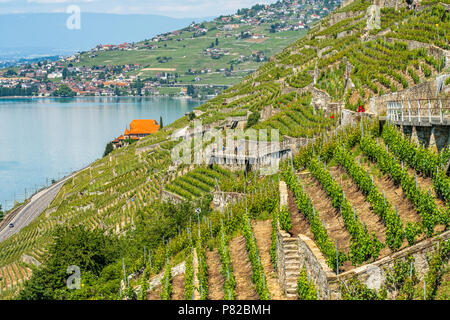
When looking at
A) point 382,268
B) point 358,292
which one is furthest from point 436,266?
point 358,292

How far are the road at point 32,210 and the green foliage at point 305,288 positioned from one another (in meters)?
44.9

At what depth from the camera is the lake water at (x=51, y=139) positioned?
Answer: 80.0 meters

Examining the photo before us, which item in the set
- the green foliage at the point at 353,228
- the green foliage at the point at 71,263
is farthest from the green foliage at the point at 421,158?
the green foliage at the point at 71,263

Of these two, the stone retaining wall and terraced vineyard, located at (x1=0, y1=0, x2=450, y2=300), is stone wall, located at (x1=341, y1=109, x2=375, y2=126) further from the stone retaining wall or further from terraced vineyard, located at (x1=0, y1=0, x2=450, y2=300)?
the stone retaining wall

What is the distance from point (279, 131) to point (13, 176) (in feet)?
205

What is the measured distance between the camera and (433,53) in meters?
25.6

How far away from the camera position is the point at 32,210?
6084cm

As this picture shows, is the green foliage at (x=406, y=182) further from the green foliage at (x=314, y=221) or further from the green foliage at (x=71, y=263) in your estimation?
the green foliage at (x=71, y=263)

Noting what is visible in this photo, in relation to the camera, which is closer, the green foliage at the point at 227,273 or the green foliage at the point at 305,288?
the green foliage at the point at 305,288

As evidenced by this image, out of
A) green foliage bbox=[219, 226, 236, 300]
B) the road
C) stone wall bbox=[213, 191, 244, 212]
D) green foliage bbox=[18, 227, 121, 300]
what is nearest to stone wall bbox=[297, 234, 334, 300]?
green foliage bbox=[219, 226, 236, 300]

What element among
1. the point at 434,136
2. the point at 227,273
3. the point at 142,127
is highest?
the point at 434,136

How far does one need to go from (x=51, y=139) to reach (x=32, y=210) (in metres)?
51.4

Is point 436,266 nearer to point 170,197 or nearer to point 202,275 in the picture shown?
point 202,275
